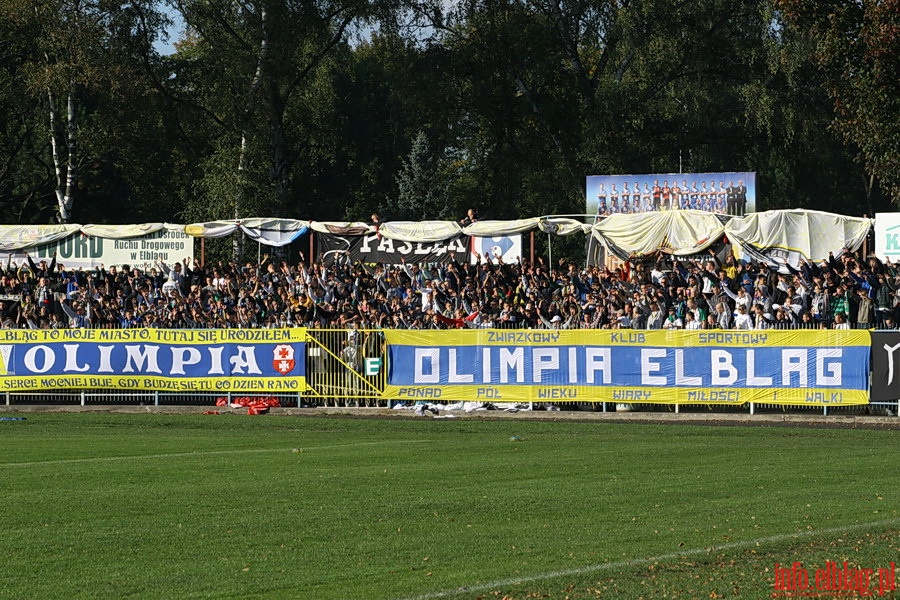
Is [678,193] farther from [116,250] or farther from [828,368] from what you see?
[116,250]

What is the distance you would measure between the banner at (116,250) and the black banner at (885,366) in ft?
70.5

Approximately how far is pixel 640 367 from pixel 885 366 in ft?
16.5

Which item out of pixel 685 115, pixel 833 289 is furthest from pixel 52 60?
pixel 833 289

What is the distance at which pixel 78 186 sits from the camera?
5506cm

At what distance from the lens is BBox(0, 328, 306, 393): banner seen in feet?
95.1

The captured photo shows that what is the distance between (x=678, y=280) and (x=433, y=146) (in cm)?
3074

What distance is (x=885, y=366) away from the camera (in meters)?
24.7

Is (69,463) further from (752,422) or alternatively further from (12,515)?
(752,422)

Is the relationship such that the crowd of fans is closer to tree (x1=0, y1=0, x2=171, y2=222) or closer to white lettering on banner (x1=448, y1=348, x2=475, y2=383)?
white lettering on banner (x1=448, y1=348, x2=475, y2=383)

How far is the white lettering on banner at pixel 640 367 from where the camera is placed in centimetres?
2523

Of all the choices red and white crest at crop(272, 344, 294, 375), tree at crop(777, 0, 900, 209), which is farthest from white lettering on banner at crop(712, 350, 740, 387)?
red and white crest at crop(272, 344, 294, 375)

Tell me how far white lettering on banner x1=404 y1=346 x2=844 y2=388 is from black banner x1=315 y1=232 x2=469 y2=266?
27.2ft

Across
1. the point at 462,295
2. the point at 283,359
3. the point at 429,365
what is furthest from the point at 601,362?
the point at 283,359

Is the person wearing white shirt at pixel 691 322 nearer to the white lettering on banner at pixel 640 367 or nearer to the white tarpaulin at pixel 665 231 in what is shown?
the white lettering on banner at pixel 640 367
